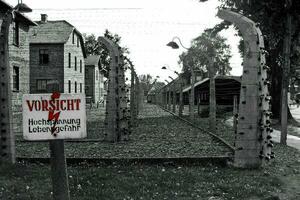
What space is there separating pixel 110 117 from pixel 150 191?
7.18 m

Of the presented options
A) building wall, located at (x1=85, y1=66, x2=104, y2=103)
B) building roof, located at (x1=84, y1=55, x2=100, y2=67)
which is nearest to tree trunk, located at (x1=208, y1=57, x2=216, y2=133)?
building wall, located at (x1=85, y1=66, x2=104, y2=103)

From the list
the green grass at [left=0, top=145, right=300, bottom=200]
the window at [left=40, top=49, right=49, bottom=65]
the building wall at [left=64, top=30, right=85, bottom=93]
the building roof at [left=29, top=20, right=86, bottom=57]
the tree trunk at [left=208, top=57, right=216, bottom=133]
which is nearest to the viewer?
the green grass at [left=0, top=145, right=300, bottom=200]

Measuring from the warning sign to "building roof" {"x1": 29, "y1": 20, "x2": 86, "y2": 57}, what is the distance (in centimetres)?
4458

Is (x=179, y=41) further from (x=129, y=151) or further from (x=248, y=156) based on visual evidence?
(x=248, y=156)

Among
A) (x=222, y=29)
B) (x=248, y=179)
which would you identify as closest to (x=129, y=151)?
(x=248, y=179)

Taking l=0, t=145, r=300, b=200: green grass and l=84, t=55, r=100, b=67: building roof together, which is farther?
l=84, t=55, r=100, b=67: building roof

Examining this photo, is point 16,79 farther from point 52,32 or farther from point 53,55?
point 52,32

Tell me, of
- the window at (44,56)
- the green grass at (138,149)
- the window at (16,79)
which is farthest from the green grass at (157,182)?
the window at (44,56)

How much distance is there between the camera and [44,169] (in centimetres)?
866

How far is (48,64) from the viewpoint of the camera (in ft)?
155

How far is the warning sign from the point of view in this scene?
11.2ft

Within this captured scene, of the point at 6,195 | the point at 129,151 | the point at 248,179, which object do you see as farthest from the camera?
the point at 129,151

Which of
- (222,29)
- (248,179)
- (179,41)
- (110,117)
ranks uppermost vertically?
(222,29)

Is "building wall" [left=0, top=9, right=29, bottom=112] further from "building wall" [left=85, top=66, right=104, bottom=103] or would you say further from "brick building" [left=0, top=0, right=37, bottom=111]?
"building wall" [left=85, top=66, right=104, bottom=103]
